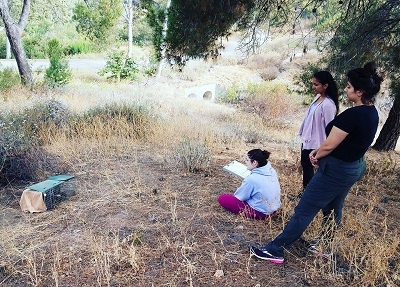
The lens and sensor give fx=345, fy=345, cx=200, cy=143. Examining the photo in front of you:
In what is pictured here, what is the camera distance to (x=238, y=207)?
364cm

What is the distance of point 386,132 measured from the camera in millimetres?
8008

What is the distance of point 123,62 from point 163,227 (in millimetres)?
13837

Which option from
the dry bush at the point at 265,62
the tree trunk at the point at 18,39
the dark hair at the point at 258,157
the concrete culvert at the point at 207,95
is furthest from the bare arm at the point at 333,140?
the dry bush at the point at 265,62

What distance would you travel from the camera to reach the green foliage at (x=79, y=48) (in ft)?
93.6

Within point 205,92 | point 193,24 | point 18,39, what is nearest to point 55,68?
point 18,39

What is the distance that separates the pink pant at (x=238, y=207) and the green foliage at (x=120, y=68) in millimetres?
12899

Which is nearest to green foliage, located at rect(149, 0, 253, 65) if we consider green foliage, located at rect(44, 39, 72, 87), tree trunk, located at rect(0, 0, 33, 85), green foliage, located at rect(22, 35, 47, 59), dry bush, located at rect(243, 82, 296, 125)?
dry bush, located at rect(243, 82, 296, 125)

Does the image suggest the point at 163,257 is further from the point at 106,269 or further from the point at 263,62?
the point at 263,62

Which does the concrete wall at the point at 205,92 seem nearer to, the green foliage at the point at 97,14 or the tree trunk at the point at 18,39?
the green foliage at the point at 97,14

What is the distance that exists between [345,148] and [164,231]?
176 centimetres

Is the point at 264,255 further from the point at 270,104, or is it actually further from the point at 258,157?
the point at 270,104

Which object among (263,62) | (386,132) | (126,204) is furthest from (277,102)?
(263,62)

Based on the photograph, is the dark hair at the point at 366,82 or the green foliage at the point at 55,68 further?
the green foliage at the point at 55,68

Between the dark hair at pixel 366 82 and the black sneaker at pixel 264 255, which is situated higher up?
the dark hair at pixel 366 82
